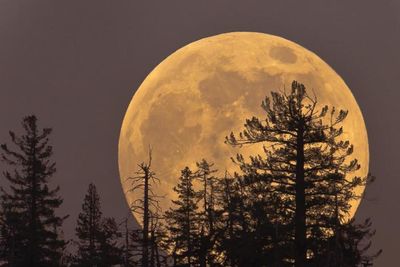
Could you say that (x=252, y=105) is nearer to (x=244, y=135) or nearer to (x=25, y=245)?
(x=244, y=135)

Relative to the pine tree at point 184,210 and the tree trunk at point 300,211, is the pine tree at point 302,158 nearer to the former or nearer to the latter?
the tree trunk at point 300,211

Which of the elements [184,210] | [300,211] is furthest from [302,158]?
[184,210]

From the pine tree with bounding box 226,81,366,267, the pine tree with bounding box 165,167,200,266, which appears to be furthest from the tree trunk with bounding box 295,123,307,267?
the pine tree with bounding box 165,167,200,266

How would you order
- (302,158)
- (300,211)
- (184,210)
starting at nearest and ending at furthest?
(300,211), (302,158), (184,210)

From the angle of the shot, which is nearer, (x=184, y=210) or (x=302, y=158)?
(x=302, y=158)

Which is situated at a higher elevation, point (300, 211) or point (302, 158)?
point (302, 158)

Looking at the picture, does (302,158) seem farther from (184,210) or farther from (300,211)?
(184,210)

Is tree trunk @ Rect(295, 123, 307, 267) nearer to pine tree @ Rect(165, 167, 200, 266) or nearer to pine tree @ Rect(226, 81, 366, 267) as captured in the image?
pine tree @ Rect(226, 81, 366, 267)

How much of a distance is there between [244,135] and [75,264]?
16.6 m

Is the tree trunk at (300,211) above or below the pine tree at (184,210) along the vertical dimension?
below

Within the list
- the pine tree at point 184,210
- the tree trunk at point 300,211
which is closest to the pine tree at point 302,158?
the tree trunk at point 300,211

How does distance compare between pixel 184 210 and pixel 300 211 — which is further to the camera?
pixel 184 210

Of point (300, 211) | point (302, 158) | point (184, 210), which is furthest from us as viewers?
point (184, 210)

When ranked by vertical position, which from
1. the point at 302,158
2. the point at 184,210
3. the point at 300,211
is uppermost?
the point at 184,210
